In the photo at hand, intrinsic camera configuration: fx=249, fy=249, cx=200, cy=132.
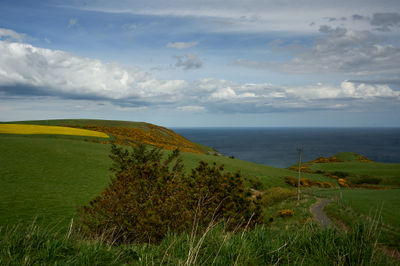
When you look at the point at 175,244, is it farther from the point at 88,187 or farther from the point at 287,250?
the point at 88,187

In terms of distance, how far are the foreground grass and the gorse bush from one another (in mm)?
2969

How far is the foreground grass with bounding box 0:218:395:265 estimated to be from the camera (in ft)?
13.4

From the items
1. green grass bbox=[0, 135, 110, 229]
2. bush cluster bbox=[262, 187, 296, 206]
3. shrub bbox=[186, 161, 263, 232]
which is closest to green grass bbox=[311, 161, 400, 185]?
bush cluster bbox=[262, 187, 296, 206]

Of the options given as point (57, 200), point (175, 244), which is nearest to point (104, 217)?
point (175, 244)

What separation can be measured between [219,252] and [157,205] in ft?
16.3

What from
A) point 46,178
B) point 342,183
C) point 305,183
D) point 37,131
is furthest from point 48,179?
point 342,183

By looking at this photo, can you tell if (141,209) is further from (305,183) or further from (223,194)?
(305,183)

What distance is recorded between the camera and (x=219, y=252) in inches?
185

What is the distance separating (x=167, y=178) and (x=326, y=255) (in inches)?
285

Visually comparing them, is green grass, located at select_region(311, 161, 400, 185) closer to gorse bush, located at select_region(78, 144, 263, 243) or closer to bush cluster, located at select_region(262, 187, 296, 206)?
bush cluster, located at select_region(262, 187, 296, 206)

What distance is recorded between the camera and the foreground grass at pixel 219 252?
4.09 metres

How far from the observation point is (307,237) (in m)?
5.16

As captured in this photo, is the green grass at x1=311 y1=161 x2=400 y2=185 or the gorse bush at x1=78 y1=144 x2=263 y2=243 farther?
the green grass at x1=311 y1=161 x2=400 y2=185

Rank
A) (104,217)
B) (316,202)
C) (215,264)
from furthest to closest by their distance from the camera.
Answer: (316,202)
(104,217)
(215,264)
